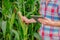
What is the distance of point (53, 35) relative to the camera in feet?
3.10

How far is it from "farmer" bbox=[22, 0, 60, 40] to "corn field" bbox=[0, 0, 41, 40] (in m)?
0.40

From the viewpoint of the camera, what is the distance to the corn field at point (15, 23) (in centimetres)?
139

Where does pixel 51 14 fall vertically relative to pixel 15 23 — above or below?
above

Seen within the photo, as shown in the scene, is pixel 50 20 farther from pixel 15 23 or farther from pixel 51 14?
pixel 15 23

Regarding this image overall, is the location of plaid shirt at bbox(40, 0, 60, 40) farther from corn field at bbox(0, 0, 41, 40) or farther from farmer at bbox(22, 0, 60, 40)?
corn field at bbox(0, 0, 41, 40)

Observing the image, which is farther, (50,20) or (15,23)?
(15,23)

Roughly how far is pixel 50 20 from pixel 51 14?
1.5 inches

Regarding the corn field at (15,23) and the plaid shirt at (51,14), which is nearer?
the plaid shirt at (51,14)

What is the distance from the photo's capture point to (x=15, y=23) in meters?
1.51

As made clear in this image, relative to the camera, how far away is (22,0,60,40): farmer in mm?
889

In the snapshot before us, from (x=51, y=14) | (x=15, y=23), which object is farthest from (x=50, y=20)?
(x=15, y=23)

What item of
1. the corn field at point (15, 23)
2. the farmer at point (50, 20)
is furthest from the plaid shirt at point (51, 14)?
the corn field at point (15, 23)

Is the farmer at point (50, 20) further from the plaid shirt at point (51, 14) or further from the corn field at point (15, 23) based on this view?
the corn field at point (15, 23)

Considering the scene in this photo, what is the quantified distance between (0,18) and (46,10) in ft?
2.18
